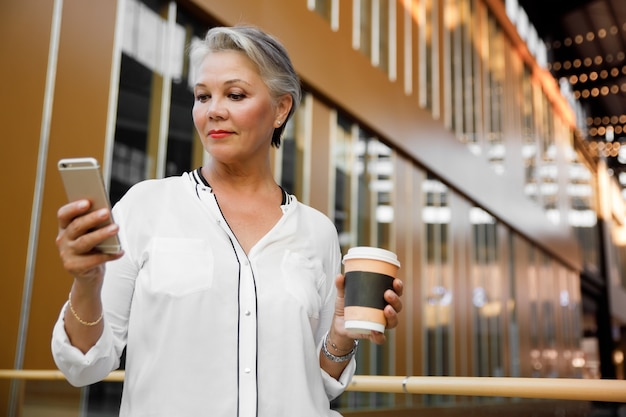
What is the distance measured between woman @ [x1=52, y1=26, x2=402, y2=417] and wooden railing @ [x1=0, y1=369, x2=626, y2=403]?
40 centimetres

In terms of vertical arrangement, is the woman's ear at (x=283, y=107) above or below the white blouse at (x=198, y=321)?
above

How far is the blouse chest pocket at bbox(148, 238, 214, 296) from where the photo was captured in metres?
1.24

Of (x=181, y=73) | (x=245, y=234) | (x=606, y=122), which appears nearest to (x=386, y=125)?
(x=181, y=73)

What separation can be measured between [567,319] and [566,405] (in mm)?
18653

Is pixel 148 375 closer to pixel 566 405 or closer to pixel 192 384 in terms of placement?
pixel 192 384

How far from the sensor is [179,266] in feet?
4.11

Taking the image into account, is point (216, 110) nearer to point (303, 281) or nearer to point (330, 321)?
point (303, 281)

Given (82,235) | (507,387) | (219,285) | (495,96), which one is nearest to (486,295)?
(495,96)

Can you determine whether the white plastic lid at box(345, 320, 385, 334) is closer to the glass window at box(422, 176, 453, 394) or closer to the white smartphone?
the white smartphone

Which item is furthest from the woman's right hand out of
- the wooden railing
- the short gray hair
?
the wooden railing

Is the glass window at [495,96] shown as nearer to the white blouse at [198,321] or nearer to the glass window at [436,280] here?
the glass window at [436,280]

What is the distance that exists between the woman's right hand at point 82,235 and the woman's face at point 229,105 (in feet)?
1.43

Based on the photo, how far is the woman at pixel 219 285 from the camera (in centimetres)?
119

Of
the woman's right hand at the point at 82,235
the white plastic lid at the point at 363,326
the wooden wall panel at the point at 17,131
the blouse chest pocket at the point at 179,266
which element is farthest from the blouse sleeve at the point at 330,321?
the wooden wall panel at the point at 17,131
